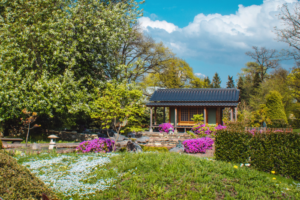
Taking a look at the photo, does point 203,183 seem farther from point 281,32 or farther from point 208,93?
point 281,32

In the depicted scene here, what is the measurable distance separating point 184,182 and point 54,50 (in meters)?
11.5

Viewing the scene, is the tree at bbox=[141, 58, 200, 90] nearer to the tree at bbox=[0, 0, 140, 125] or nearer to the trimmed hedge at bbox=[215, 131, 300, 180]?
the tree at bbox=[0, 0, 140, 125]

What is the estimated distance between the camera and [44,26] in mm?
14000

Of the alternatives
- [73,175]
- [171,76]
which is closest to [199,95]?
[171,76]

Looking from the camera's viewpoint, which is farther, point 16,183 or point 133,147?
point 133,147

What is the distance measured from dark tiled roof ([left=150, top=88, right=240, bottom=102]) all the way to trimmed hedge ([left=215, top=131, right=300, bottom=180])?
586 inches

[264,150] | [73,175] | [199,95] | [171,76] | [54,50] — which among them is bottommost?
[73,175]

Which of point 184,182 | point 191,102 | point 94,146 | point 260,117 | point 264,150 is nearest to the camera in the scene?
point 184,182

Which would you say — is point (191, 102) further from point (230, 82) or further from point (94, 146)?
point (230, 82)

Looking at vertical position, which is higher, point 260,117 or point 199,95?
point 199,95

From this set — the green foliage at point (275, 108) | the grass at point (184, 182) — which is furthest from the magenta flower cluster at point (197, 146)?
the green foliage at point (275, 108)

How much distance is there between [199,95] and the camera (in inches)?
960

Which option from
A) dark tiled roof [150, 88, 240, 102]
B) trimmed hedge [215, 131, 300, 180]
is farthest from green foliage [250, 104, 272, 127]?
trimmed hedge [215, 131, 300, 180]

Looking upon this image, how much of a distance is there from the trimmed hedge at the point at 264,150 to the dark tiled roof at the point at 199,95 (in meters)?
14.9
